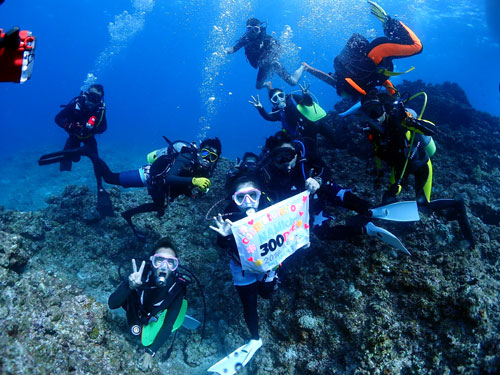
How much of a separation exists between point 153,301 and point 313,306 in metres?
2.79

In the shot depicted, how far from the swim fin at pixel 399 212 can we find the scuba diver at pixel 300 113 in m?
2.94

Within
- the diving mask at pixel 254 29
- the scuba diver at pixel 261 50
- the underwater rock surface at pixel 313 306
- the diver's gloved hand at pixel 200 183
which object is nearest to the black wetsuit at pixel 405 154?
the underwater rock surface at pixel 313 306

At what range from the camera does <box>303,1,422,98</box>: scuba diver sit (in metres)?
5.72

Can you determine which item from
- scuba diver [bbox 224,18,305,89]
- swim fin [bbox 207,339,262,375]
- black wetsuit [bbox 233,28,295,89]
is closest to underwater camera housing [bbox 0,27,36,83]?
swim fin [bbox 207,339,262,375]

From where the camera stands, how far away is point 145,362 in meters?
4.43

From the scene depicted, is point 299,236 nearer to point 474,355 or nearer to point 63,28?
point 474,355

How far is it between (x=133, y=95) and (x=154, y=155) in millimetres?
146570

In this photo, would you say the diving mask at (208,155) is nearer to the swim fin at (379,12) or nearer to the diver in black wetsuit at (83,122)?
the diver in black wetsuit at (83,122)

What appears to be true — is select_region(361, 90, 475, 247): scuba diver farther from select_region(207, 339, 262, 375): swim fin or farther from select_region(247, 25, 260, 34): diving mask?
select_region(247, 25, 260, 34): diving mask

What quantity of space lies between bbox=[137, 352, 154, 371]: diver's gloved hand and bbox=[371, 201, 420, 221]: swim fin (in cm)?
470

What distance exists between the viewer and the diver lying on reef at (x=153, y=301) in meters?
4.30

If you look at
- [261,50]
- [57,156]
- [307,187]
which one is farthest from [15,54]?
[261,50]

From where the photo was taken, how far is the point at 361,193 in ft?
20.0

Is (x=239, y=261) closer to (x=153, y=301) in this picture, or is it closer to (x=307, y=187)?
(x=153, y=301)
